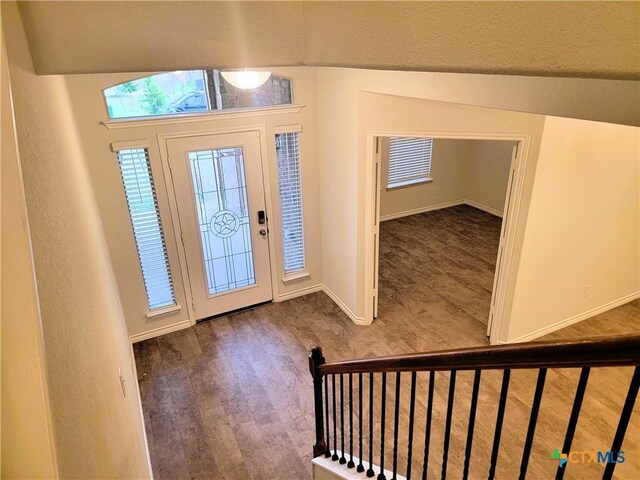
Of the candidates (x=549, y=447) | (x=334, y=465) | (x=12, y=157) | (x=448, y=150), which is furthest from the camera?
(x=448, y=150)

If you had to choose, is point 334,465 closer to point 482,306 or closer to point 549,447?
point 549,447

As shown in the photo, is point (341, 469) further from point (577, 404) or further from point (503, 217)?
point (503, 217)

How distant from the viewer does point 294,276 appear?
4.88 meters

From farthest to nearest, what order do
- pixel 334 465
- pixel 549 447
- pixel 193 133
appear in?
1. pixel 193 133
2. pixel 549 447
3. pixel 334 465

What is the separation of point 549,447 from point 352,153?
109 inches

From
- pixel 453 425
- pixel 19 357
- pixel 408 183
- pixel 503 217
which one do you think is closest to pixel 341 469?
pixel 453 425

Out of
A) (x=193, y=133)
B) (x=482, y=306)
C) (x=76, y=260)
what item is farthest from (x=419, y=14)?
(x=482, y=306)

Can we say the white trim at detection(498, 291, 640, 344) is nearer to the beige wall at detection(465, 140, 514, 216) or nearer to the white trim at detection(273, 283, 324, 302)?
the white trim at detection(273, 283, 324, 302)

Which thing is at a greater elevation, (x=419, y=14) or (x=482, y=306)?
(x=419, y=14)

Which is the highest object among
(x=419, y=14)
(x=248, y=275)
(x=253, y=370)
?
(x=419, y=14)

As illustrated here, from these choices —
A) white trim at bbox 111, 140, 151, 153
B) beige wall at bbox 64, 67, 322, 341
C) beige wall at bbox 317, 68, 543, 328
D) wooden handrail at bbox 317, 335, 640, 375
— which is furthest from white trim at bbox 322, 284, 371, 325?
wooden handrail at bbox 317, 335, 640, 375

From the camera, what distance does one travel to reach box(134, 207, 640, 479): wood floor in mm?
2984

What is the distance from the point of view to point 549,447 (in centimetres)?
297

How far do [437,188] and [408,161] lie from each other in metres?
0.86
